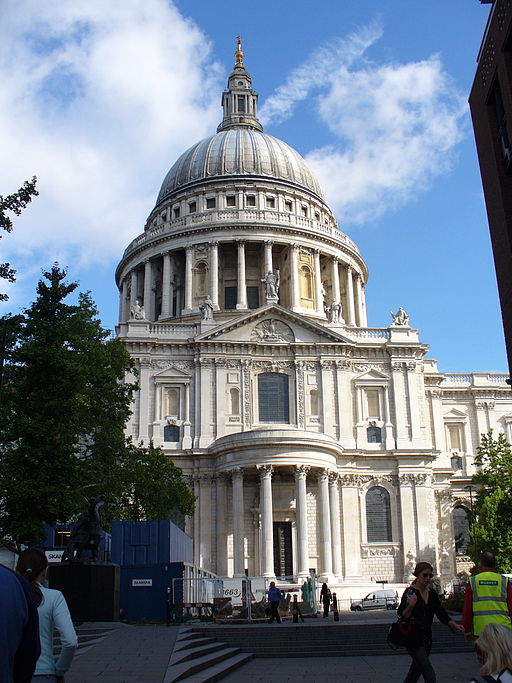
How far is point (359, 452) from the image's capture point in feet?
179

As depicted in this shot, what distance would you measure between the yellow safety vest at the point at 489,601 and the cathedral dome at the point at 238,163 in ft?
232

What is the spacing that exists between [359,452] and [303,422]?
14.3 feet

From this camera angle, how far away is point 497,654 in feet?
19.1

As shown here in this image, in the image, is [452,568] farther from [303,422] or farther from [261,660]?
[261,660]

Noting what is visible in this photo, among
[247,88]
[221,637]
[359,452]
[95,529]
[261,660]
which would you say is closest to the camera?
[261,660]

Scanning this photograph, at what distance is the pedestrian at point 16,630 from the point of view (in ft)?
16.2

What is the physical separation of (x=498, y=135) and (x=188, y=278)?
45718 mm

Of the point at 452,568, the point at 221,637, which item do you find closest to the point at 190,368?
the point at 452,568

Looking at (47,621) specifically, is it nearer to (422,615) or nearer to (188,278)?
(422,615)

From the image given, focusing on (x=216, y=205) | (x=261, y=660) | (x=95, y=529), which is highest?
(x=216, y=205)

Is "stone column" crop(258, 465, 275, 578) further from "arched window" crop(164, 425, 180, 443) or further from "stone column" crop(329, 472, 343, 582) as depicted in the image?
"arched window" crop(164, 425, 180, 443)

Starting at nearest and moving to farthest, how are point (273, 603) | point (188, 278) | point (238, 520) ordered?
point (273, 603) → point (238, 520) → point (188, 278)

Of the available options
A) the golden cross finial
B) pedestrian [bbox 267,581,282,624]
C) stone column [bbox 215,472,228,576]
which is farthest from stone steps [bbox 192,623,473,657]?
the golden cross finial

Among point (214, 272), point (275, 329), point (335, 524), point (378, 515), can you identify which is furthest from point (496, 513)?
point (214, 272)
